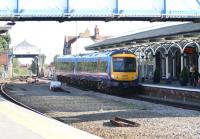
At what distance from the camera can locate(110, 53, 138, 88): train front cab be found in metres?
38.5

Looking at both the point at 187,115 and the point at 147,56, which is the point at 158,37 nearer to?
the point at 147,56

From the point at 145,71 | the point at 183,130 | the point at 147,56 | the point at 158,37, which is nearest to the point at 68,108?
the point at 183,130

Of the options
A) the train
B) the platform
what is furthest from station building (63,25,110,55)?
the platform

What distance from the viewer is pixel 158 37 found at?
42.6 metres

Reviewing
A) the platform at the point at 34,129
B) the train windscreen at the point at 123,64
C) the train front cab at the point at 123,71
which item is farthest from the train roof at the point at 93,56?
the platform at the point at 34,129

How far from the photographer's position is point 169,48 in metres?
44.1

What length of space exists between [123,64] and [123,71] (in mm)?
521

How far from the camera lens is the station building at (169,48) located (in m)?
38.7

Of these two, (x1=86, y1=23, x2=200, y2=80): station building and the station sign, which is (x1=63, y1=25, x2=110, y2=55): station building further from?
the station sign

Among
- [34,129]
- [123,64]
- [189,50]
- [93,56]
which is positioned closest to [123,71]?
[123,64]

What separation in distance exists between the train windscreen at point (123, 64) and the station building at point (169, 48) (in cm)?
346

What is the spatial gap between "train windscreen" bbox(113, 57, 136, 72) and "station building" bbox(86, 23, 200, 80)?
3.46 meters

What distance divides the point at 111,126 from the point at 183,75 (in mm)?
19403

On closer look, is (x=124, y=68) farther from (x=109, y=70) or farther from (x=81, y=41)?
(x=81, y=41)
